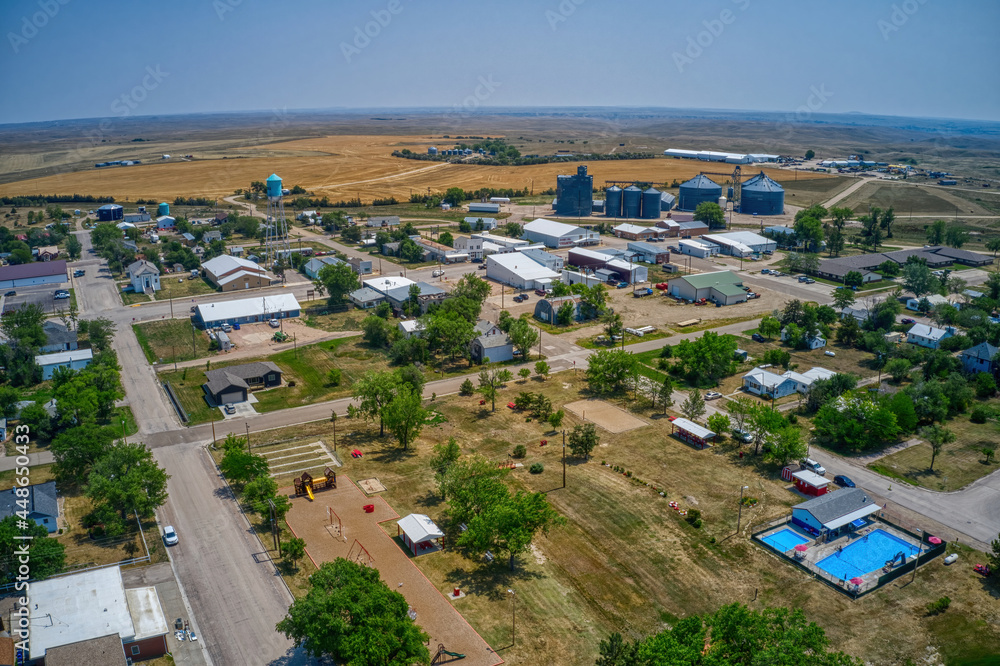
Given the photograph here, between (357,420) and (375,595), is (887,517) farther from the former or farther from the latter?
(357,420)

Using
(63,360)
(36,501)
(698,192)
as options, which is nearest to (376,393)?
(36,501)

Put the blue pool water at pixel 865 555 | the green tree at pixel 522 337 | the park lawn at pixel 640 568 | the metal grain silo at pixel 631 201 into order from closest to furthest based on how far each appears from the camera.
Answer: the park lawn at pixel 640 568 < the blue pool water at pixel 865 555 < the green tree at pixel 522 337 < the metal grain silo at pixel 631 201

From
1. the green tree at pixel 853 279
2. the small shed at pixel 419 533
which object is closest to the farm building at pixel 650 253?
the green tree at pixel 853 279

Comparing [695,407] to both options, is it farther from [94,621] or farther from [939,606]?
[94,621]

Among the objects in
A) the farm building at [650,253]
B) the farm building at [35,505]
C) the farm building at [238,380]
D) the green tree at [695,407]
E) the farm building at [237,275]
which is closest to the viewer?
the farm building at [35,505]

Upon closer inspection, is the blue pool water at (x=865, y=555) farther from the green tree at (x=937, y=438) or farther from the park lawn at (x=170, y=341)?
the park lawn at (x=170, y=341)

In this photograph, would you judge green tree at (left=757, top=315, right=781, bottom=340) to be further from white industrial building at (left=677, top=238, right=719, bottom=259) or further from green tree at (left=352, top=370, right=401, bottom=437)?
green tree at (left=352, top=370, right=401, bottom=437)
